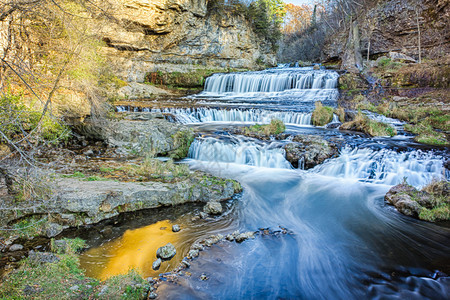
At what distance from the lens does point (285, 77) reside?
20.3 meters

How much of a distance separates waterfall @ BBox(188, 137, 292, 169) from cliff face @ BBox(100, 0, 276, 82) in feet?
46.7

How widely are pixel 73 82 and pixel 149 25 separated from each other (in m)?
16.7

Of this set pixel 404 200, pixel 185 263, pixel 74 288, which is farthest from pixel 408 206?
pixel 74 288

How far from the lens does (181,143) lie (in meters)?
8.73

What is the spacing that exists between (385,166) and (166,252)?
23.0 ft

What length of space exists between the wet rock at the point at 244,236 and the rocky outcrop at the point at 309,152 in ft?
13.9

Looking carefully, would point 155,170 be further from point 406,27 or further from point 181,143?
point 406,27

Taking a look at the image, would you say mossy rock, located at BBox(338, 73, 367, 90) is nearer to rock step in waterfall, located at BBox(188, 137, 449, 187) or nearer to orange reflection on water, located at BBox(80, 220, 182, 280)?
rock step in waterfall, located at BBox(188, 137, 449, 187)

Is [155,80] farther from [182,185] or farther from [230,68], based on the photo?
[182,185]

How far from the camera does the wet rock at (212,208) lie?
510 centimetres

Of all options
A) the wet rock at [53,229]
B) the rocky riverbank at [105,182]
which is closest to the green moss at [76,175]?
the rocky riverbank at [105,182]

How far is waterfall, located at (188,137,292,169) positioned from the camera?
27.7 ft

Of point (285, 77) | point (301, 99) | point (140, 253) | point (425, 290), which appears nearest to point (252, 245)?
point (140, 253)

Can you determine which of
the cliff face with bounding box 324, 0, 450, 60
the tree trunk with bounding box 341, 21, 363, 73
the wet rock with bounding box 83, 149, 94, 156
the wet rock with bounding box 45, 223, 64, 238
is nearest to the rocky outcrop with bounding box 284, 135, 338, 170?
the wet rock with bounding box 83, 149, 94, 156
